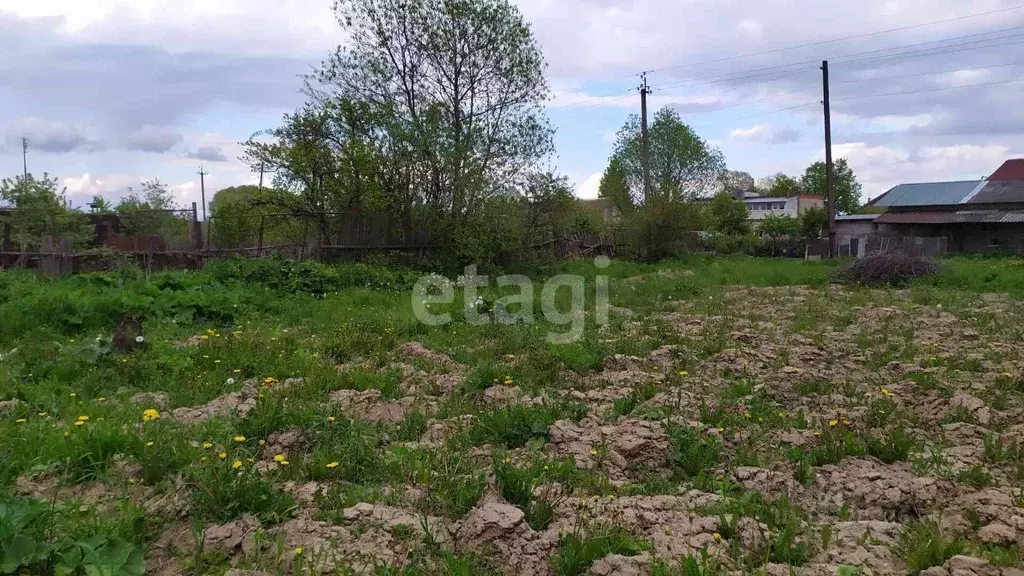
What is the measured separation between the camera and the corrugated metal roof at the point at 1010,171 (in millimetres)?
33688

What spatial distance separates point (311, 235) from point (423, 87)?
16.8ft

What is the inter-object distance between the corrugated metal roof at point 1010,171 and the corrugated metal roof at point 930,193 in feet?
8.31

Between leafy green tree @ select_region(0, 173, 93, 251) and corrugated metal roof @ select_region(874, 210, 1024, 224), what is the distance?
3142 cm

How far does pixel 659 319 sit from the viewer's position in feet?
29.3

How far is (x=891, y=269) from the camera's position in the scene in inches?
574

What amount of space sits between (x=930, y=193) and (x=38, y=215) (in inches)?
1438

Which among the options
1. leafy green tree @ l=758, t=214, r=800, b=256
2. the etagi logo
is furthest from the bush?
leafy green tree @ l=758, t=214, r=800, b=256

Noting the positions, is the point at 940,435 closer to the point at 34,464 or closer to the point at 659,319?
the point at 659,319

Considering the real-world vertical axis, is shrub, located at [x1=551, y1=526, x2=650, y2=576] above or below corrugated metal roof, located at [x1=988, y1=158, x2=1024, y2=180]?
below

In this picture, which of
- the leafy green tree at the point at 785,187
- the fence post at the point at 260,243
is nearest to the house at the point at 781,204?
the leafy green tree at the point at 785,187

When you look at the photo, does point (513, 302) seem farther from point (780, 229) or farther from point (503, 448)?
point (780, 229)

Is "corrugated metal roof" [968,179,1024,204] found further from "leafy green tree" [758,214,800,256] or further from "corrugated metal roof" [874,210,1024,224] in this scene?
"leafy green tree" [758,214,800,256]

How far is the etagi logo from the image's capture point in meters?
8.69

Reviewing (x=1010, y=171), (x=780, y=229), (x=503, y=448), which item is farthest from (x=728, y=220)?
(x=503, y=448)
